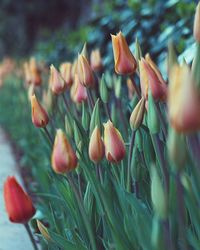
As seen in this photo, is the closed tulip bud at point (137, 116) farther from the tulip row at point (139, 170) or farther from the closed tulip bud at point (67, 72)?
the closed tulip bud at point (67, 72)

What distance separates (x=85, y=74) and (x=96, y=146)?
1.52ft

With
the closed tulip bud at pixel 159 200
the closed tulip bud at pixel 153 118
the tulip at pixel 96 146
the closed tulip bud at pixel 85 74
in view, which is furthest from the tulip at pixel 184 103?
the closed tulip bud at pixel 85 74

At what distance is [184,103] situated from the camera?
3.06 ft

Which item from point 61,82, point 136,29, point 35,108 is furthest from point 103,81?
point 136,29

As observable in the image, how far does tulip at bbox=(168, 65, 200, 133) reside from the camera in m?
0.93

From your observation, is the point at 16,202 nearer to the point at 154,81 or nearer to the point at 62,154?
the point at 62,154

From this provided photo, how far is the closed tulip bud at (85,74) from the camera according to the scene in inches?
72.8

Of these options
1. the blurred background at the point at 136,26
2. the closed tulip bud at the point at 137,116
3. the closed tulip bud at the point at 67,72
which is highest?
the blurred background at the point at 136,26

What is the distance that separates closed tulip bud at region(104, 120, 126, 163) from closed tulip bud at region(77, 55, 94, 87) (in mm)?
434

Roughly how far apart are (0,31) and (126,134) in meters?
11.7

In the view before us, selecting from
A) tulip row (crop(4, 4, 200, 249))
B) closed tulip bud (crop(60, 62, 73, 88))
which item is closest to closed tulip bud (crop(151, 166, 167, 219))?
tulip row (crop(4, 4, 200, 249))

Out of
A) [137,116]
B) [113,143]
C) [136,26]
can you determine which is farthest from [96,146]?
[136,26]

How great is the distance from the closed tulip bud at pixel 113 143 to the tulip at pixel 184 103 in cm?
47

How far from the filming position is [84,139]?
74.5 inches
